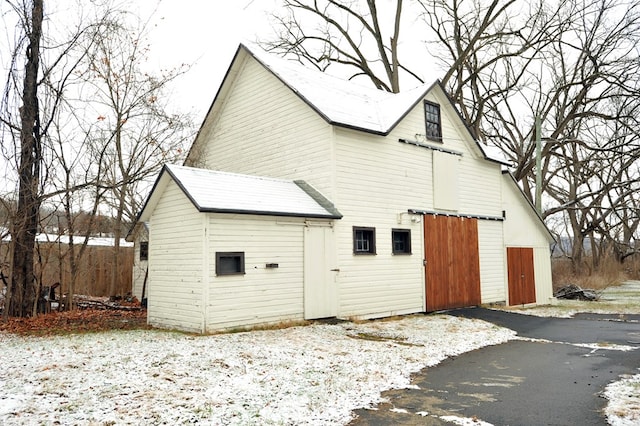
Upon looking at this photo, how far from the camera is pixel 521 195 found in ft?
66.4

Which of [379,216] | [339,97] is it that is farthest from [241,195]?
[339,97]

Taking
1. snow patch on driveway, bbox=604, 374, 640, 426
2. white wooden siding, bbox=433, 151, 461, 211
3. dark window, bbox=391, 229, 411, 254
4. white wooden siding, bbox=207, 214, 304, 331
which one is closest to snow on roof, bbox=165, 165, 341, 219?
white wooden siding, bbox=207, 214, 304, 331

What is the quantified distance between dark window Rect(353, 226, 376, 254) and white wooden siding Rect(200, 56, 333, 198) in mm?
1502

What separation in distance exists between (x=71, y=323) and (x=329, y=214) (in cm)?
707

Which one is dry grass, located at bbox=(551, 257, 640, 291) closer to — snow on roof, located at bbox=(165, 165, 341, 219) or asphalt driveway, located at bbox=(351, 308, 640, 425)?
asphalt driveway, located at bbox=(351, 308, 640, 425)

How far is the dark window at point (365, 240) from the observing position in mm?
14240

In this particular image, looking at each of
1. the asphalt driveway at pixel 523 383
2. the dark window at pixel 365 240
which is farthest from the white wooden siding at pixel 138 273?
the asphalt driveway at pixel 523 383

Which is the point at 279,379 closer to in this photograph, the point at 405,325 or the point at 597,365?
the point at 597,365

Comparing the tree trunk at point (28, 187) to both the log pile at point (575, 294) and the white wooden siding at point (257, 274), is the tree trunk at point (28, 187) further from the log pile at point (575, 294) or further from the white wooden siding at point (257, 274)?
the log pile at point (575, 294)

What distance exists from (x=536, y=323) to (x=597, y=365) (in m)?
Result: 5.89

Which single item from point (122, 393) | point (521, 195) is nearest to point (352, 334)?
point (122, 393)

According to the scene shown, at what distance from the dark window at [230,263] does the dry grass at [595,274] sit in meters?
20.9

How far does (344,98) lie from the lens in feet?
52.5

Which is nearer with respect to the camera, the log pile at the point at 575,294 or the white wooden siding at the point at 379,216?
the white wooden siding at the point at 379,216
